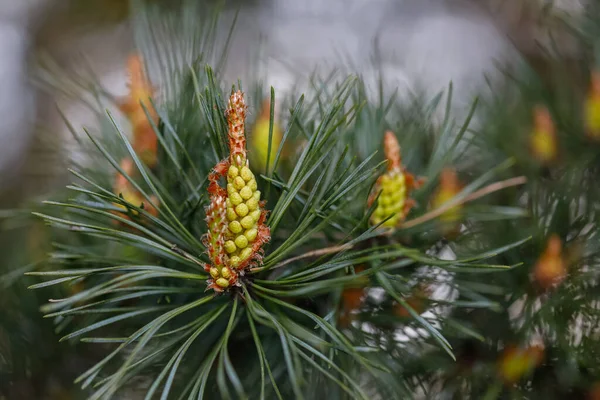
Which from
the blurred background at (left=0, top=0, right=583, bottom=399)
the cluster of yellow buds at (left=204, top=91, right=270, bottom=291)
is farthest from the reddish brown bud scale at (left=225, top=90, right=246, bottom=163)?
the blurred background at (left=0, top=0, right=583, bottom=399)

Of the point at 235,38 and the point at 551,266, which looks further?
the point at 235,38

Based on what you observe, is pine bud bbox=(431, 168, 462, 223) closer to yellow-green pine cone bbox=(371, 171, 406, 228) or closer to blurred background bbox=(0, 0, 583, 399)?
yellow-green pine cone bbox=(371, 171, 406, 228)

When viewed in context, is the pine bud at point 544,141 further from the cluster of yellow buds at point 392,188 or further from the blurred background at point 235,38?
the blurred background at point 235,38

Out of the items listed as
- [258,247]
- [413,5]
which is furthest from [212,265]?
[413,5]

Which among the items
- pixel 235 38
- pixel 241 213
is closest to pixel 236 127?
pixel 241 213

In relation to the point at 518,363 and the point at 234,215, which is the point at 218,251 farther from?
the point at 518,363

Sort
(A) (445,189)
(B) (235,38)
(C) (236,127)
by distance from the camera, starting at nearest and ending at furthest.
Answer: (C) (236,127) < (A) (445,189) < (B) (235,38)

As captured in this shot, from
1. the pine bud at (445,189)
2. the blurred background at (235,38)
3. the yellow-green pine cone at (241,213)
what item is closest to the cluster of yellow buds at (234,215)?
the yellow-green pine cone at (241,213)
